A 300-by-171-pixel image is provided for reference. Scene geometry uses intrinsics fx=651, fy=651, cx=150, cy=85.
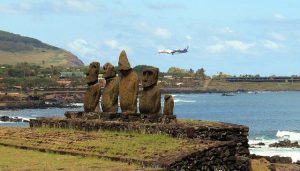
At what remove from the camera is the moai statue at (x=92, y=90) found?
77.9 feet

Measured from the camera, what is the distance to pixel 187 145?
16828 mm

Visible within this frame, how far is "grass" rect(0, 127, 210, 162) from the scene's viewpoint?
15.8 metres

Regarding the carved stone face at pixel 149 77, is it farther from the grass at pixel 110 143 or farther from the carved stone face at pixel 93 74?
the carved stone face at pixel 93 74

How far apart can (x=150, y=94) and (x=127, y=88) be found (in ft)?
3.44

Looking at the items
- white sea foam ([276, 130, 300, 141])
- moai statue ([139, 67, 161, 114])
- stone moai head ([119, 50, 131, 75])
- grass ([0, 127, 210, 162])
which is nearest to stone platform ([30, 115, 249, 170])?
grass ([0, 127, 210, 162])

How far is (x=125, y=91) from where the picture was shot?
22141 millimetres

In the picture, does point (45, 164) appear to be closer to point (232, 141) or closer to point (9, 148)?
point (9, 148)

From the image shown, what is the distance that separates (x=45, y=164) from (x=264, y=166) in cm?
1024

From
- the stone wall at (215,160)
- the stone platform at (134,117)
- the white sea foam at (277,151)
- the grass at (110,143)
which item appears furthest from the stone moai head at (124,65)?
the white sea foam at (277,151)

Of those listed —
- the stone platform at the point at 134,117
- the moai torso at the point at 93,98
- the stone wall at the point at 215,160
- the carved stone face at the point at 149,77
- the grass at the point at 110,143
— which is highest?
the carved stone face at the point at 149,77

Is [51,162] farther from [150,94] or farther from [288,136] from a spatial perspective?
[288,136]

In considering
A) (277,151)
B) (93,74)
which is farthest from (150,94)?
(277,151)

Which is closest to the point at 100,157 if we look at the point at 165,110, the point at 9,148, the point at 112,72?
the point at 9,148

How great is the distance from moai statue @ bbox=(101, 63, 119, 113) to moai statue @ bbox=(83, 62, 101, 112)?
2.65ft
